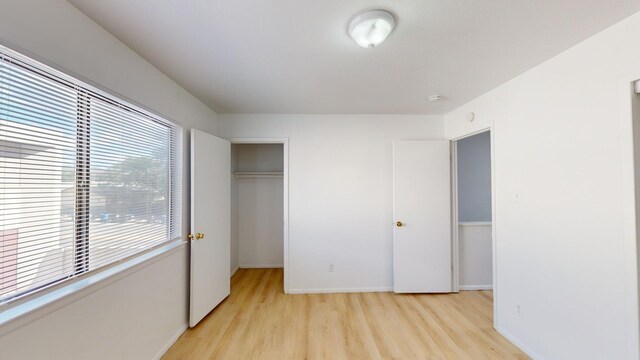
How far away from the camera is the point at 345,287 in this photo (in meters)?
3.10

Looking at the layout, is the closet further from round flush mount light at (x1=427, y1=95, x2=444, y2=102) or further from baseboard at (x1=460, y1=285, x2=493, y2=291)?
baseboard at (x1=460, y1=285, x2=493, y2=291)

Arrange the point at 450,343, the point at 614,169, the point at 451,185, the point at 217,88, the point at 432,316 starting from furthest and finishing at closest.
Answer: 1. the point at 451,185
2. the point at 432,316
3. the point at 217,88
4. the point at 450,343
5. the point at 614,169

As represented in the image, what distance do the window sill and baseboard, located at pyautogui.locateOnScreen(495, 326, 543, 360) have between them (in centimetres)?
319

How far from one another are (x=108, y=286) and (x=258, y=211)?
2.61 meters

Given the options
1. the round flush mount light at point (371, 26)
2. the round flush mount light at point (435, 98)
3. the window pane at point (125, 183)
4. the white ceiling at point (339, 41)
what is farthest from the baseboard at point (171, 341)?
the round flush mount light at point (435, 98)

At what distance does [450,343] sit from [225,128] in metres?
3.44

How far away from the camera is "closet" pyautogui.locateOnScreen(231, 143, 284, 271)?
402 centimetres

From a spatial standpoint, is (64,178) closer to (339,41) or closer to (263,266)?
(339,41)

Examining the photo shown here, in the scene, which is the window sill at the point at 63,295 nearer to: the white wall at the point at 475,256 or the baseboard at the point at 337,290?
the baseboard at the point at 337,290

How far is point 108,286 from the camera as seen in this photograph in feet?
4.74

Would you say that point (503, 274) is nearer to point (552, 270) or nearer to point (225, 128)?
point (552, 270)

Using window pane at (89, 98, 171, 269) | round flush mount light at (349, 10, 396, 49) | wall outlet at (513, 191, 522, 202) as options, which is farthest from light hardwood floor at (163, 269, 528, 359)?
round flush mount light at (349, 10, 396, 49)

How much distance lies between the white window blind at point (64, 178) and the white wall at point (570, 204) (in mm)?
3099

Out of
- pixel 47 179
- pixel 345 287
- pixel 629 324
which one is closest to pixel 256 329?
pixel 345 287
